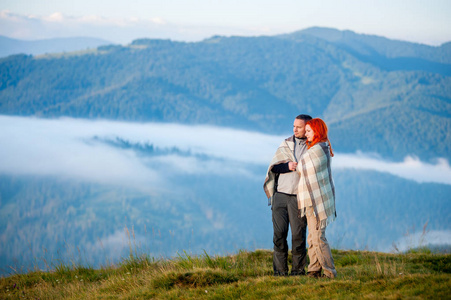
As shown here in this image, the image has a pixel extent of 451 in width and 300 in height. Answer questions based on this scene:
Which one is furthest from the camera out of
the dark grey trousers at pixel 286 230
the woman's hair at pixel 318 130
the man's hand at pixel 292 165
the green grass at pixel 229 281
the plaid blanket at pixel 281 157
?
the plaid blanket at pixel 281 157

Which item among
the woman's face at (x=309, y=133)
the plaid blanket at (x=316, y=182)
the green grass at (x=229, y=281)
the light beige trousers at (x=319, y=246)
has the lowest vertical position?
the green grass at (x=229, y=281)

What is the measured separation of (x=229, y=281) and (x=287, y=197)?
153 centimetres

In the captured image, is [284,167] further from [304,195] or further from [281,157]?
[304,195]

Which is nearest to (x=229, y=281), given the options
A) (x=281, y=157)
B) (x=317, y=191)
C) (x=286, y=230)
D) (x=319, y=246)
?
(x=286, y=230)

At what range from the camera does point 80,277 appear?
356 inches

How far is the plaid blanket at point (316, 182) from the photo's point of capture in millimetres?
6453

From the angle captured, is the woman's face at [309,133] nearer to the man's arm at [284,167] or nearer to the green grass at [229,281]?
the man's arm at [284,167]

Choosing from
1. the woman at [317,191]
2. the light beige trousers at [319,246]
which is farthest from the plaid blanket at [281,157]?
the light beige trousers at [319,246]

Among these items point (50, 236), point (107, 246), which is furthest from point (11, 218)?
point (107, 246)

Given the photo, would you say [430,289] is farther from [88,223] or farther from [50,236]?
[88,223]

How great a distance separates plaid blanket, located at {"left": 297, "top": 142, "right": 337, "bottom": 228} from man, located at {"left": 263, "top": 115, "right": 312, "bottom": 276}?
203 mm

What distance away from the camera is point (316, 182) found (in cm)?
649

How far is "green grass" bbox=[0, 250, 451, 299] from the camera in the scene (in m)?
5.61

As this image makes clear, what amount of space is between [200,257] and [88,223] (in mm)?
173773
